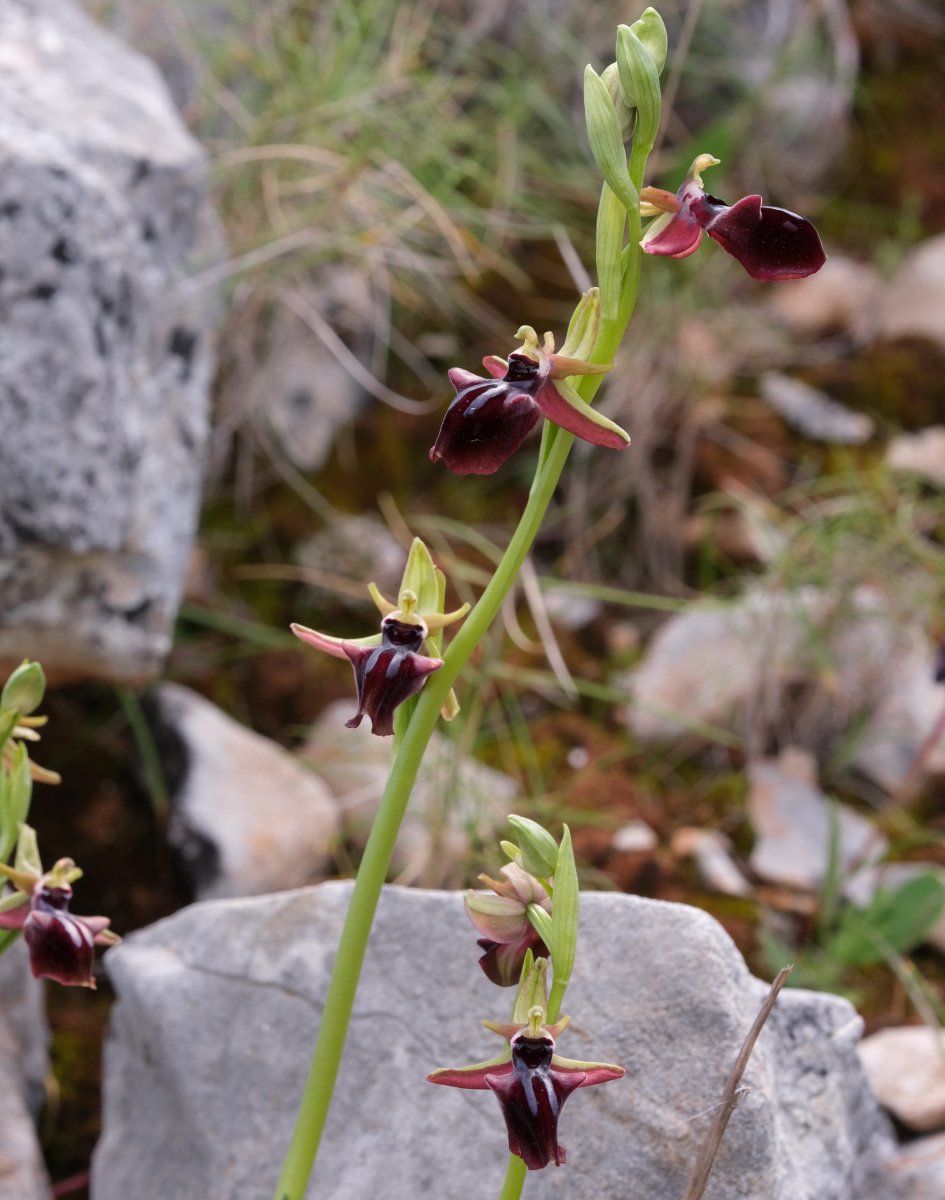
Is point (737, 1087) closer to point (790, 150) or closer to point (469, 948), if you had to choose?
point (469, 948)

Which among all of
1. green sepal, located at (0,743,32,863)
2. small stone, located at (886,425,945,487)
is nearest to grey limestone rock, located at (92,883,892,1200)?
green sepal, located at (0,743,32,863)

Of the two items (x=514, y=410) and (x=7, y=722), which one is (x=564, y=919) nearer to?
(x=514, y=410)

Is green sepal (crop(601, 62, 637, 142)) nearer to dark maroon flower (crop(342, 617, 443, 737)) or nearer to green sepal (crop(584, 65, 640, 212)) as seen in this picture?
green sepal (crop(584, 65, 640, 212))

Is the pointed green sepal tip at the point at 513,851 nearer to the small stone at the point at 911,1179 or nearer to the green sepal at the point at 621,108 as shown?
the green sepal at the point at 621,108

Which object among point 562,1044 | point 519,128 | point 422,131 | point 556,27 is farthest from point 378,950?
point 556,27

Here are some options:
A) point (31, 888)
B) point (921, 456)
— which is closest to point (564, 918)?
point (31, 888)

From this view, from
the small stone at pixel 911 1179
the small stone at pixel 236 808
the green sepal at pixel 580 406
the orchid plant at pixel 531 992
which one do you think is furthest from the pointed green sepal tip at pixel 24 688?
the small stone at pixel 911 1179
